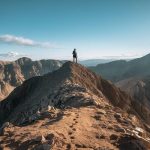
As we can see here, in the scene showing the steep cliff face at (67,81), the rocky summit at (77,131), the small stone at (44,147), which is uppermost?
the small stone at (44,147)

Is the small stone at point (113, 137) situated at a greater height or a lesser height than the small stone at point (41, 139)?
lesser

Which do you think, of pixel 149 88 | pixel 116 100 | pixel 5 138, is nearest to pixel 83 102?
pixel 5 138

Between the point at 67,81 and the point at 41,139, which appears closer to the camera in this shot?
the point at 41,139

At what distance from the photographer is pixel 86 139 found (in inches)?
651

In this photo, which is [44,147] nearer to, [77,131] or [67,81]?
[77,131]

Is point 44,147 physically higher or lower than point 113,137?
higher

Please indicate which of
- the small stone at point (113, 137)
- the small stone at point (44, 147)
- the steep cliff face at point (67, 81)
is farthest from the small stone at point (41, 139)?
the steep cliff face at point (67, 81)

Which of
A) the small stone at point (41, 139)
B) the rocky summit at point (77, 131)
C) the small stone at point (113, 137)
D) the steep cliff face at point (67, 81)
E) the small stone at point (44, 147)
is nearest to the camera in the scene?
the small stone at point (44, 147)

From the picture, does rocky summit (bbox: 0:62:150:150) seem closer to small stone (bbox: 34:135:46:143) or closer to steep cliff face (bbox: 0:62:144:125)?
small stone (bbox: 34:135:46:143)

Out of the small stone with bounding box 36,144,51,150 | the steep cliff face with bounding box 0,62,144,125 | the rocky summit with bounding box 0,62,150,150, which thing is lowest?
the steep cliff face with bounding box 0,62,144,125

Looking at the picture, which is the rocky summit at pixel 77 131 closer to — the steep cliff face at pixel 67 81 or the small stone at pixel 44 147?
the small stone at pixel 44 147

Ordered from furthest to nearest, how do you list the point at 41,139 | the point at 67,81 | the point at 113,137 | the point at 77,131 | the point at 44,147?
the point at 67,81, the point at 77,131, the point at 113,137, the point at 41,139, the point at 44,147

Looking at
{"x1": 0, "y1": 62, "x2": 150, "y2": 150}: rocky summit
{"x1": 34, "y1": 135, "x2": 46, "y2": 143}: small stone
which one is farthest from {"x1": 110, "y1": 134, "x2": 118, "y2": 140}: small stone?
{"x1": 34, "y1": 135, "x2": 46, "y2": 143}: small stone

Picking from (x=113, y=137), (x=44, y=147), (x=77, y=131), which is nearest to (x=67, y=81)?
(x=77, y=131)
